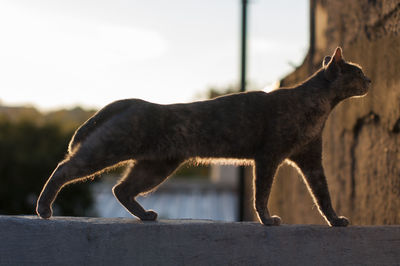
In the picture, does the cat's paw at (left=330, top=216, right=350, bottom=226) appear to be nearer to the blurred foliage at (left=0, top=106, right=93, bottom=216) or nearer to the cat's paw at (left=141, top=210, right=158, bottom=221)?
the cat's paw at (left=141, top=210, right=158, bottom=221)

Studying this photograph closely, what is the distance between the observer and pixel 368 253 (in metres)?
2.82

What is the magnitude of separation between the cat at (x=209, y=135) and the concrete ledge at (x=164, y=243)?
0.11 metres

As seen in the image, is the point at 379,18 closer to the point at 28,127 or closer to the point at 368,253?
the point at 368,253

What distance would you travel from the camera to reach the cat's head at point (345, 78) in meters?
2.79

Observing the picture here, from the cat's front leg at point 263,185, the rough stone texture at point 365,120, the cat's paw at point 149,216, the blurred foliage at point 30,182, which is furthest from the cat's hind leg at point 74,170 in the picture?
the blurred foliage at point 30,182

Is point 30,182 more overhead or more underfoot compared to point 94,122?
more underfoot

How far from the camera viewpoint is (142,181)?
9.39 ft

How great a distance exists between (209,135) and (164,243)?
0.59m

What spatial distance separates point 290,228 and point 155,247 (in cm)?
70

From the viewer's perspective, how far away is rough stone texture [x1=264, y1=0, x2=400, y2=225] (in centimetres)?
369

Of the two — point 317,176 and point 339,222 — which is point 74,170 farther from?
point 339,222

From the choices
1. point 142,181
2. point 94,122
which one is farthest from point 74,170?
point 142,181

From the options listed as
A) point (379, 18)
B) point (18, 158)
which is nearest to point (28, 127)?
point (18, 158)

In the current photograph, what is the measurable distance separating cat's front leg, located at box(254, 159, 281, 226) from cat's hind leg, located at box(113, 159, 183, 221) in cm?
43
